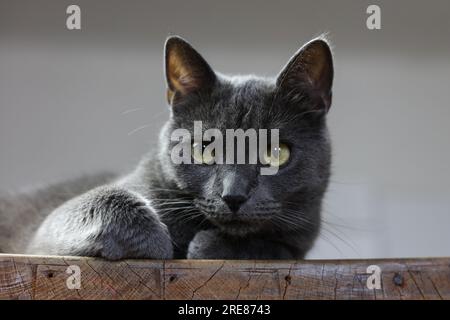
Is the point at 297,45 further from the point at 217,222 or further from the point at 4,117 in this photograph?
the point at 217,222

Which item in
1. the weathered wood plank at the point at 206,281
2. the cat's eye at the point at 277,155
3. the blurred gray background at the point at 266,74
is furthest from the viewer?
the blurred gray background at the point at 266,74

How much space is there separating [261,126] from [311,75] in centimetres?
18

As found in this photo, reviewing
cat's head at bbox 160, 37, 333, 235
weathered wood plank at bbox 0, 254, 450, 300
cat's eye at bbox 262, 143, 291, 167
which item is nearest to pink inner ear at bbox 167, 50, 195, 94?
cat's head at bbox 160, 37, 333, 235

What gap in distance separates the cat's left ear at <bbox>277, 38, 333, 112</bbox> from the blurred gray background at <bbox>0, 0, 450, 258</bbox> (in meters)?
Result: 1.01

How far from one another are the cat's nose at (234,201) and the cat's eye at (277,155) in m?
0.12

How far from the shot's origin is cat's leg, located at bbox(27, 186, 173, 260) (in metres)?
1.15

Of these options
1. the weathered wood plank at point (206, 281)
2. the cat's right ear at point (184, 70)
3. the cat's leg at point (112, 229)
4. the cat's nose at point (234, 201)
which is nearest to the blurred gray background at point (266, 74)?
the cat's right ear at point (184, 70)

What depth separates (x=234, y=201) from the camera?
1193 mm

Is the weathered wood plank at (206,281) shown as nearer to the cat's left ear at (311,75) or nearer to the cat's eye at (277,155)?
the cat's eye at (277,155)

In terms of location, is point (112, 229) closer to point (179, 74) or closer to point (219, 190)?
point (219, 190)

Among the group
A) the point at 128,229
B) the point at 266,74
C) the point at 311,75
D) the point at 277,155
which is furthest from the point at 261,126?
the point at 266,74

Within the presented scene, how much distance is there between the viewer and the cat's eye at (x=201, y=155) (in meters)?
1.30
